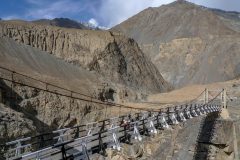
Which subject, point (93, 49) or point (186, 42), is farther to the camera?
point (186, 42)

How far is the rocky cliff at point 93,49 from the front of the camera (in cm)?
9038

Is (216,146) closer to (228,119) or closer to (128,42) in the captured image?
(228,119)

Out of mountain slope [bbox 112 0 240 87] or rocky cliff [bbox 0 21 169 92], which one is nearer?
rocky cliff [bbox 0 21 169 92]

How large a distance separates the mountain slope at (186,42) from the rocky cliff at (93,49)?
34.2 metres

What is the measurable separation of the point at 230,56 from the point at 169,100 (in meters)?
56.7

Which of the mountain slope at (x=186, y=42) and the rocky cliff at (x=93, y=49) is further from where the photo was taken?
the mountain slope at (x=186, y=42)

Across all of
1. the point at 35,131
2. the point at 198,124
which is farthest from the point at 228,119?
the point at 35,131

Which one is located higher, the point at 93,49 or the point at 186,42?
the point at 186,42

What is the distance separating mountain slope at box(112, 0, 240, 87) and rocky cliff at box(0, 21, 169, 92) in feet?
112

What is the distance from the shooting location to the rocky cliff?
3558 inches

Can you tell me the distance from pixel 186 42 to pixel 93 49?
6360 cm

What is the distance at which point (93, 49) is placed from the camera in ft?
320

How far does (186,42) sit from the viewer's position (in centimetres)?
15500

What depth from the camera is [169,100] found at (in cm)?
8775
